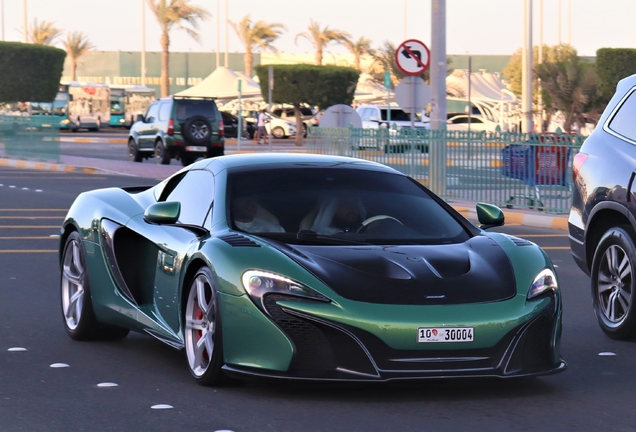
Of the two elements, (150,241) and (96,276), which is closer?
(150,241)

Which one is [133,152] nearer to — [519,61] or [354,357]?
[354,357]

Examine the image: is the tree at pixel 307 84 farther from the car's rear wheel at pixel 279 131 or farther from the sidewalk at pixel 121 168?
the sidewalk at pixel 121 168

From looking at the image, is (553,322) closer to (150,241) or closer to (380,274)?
(380,274)

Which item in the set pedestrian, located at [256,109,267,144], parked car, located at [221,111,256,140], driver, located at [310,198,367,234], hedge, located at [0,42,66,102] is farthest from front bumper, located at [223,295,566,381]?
parked car, located at [221,111,256,140]

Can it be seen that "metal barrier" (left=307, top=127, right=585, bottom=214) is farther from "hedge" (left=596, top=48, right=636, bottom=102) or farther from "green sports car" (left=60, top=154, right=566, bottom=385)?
"hedge" (left=596, top=48, right=636, bottom=102)

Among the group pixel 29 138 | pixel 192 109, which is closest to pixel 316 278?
pixel 192 109

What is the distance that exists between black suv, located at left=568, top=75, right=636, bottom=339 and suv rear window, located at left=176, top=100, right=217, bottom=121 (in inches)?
972

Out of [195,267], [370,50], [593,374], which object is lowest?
[593,374]

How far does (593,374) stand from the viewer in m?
6.98

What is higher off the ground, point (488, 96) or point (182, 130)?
point (488, 96)

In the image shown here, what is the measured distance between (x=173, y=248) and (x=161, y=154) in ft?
87.2

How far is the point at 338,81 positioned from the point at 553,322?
4786cm

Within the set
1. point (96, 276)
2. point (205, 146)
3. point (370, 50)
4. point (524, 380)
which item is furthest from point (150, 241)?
point (370, 50)

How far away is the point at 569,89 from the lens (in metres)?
35.0
